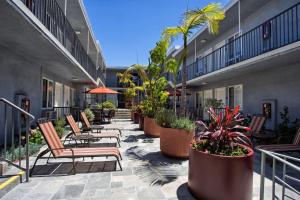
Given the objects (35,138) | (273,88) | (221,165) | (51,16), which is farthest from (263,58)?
(35,138)

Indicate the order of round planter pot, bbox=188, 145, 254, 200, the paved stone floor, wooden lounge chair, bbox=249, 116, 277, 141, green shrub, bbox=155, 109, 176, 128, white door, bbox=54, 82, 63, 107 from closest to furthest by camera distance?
round planter pot, bbox=188, 145, 254, 200, the paved stone floor, green shrub, bbox=155, 109, 176, 128, wooden lounge chair, bbox=249, 116, 277, 141, white door, bbox=54, 82, 63, 107

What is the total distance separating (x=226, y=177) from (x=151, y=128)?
22.9ft

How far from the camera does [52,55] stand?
8258 millimetres

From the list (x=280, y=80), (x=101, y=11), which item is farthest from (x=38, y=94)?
(x=280, y=80)

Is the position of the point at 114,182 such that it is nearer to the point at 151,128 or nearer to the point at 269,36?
the point at 151,128

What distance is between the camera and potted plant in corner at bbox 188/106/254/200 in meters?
3.39

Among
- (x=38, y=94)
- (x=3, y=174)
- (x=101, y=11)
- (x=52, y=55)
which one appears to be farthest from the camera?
(x=101, y=11)

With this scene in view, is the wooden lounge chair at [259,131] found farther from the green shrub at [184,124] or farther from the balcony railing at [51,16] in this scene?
the balcony railing at [51,16]

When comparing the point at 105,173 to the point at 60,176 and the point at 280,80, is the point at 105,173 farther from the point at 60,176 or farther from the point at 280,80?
the point at 280,80

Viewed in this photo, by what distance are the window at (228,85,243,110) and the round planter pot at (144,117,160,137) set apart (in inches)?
245

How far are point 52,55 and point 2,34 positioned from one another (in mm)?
2564

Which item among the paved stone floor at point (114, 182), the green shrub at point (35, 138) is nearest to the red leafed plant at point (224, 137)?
the paved stone floor at point (114, 182)

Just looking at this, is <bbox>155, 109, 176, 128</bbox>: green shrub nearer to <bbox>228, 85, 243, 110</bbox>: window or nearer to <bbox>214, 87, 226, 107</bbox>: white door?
<bbox>228, 85, 243, 110</bbox>: window

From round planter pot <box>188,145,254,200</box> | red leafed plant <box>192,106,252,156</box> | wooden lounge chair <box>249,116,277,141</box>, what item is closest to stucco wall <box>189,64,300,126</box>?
wooden lounge chair <box>249,116,277,141</box>
